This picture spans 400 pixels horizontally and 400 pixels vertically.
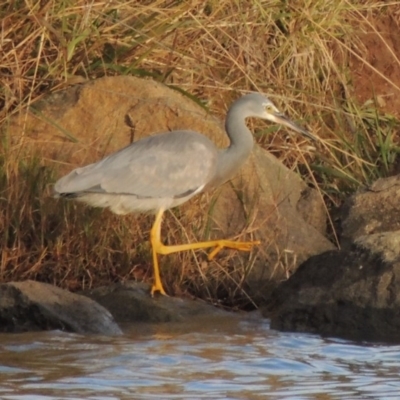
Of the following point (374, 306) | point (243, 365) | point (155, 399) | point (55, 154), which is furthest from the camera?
point (55, 154)

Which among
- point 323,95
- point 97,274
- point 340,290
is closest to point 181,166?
point 97,274

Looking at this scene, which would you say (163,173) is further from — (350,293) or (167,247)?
(350,293)

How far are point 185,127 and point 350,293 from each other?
214 cm

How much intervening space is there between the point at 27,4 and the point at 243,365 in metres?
3.25

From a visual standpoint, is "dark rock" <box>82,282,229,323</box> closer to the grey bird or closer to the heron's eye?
the grey bird

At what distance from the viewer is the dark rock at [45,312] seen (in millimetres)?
6461

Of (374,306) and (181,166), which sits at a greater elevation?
(181,166)

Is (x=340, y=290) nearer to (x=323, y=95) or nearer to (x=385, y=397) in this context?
(x=385, y=397)

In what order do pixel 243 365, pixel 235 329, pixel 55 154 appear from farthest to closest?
pixel 55 154
pixel 235 329
pixel 243 365

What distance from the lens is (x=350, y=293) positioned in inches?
257

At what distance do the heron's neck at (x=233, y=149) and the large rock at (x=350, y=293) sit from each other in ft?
2.96

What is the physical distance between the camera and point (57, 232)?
7.41 metres

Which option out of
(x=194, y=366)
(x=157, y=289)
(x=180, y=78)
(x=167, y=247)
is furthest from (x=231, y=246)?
(x=180, y=78)

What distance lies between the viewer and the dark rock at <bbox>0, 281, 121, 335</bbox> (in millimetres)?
6461
